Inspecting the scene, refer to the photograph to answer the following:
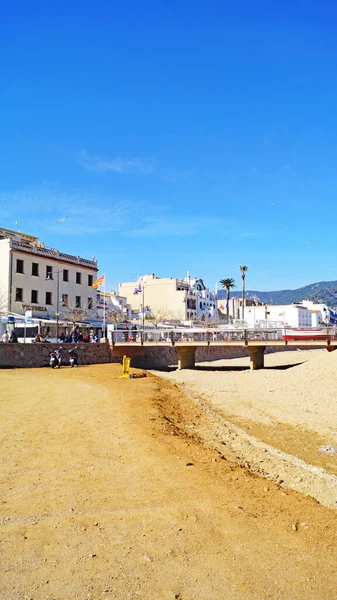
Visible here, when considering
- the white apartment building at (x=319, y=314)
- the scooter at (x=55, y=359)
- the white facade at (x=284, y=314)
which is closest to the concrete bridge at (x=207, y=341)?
the scooter at (x=55, y=359)

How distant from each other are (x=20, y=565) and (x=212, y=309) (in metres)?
120

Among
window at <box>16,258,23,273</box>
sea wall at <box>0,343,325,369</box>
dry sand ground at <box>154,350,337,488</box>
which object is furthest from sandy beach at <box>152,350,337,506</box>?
window at <box>16,258,23,273</box>

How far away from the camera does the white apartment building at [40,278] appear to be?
173 ft

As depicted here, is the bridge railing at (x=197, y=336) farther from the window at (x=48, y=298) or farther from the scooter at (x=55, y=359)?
the window at (x=48, y=298)

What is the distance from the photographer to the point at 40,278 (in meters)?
56.3

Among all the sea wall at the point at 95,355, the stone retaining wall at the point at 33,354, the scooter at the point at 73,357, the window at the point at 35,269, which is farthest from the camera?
the window at the point at 35,269

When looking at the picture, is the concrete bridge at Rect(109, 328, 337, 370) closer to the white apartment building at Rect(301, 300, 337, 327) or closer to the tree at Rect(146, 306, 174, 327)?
the tree at Rect(146, 306, 174, 327)

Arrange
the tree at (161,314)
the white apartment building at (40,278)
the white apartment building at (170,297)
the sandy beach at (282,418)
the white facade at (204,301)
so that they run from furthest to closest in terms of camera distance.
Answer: the white facade at (204,301) < the white apartment building at (170,297) < the tree at (161,314) < the white apartment building at (40,278) < the sandy beach at (282,418)

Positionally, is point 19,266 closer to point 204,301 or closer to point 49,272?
point 49,272

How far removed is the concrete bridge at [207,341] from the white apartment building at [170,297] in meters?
54.3

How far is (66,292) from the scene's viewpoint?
198 feet

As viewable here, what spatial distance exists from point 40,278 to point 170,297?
57.7 meters

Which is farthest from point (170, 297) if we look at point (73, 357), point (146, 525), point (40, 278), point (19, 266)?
point (146, 525)

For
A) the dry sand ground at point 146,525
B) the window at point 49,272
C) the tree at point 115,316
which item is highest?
the window at point 49,272
